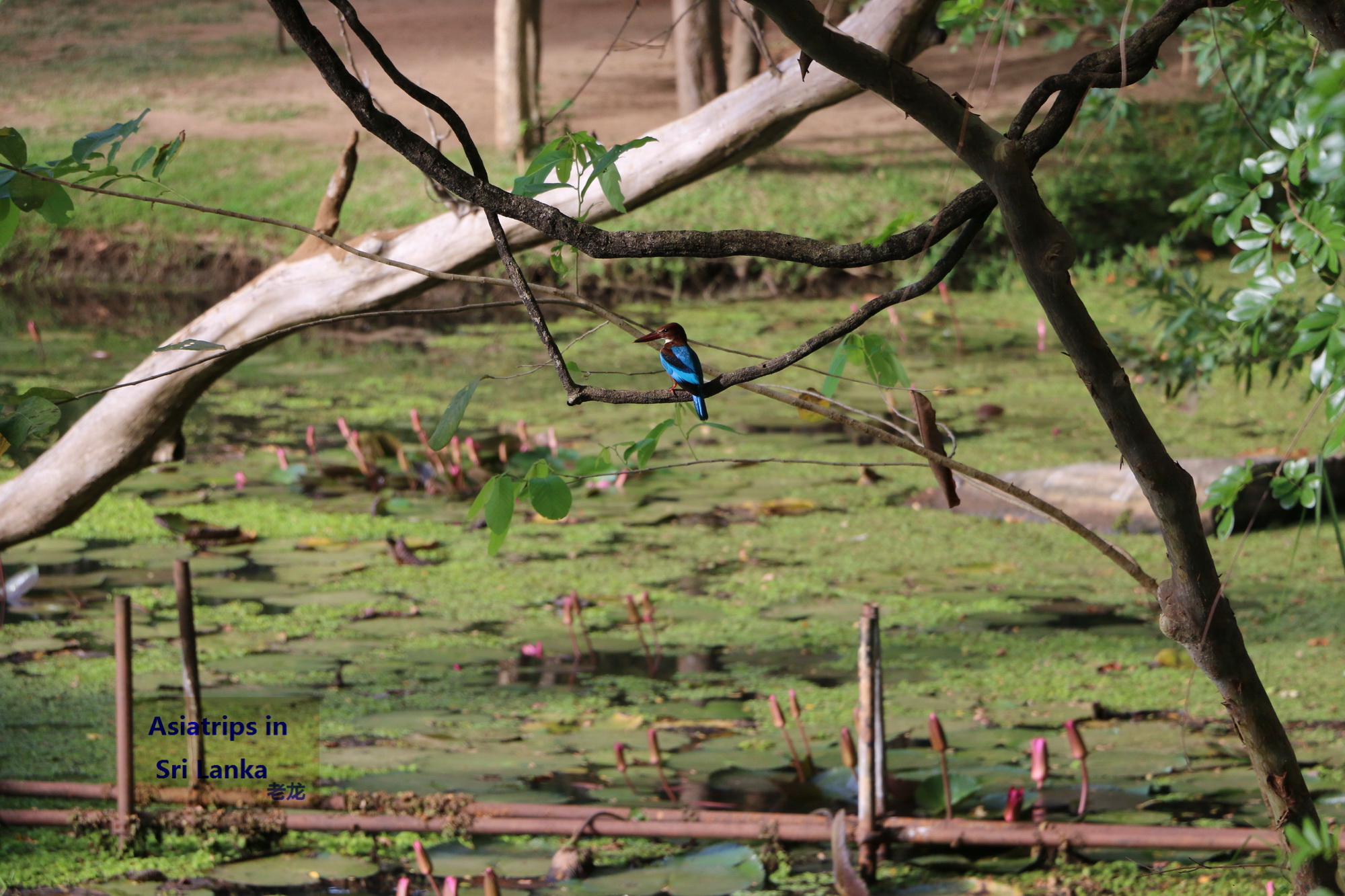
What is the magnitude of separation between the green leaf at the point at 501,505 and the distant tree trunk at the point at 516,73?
6.73 metres

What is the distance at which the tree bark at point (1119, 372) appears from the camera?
0.66m

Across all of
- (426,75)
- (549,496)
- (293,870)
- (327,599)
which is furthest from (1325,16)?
(426,75)

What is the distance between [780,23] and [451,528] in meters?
2.80

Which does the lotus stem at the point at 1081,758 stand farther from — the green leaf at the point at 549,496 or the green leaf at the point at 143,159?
the green leaf at the point at 143,159

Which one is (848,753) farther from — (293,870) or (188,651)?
(188,651)

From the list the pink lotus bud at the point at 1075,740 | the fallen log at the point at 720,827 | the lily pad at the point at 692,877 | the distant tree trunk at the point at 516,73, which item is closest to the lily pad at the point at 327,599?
the fallen log at the point at 720,827

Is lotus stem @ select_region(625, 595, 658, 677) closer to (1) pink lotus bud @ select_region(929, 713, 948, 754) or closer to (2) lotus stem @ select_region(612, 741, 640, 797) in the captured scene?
(2) lotus stem @ select_region(612, 741, 640, 797)

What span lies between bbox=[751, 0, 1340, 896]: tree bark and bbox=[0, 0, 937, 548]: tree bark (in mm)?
954

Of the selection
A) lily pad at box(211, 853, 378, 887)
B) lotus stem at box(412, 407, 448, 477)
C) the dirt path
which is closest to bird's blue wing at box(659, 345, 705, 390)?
lily pad at box(211, 853, 378, 887)

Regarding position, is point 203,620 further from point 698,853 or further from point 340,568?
point 698,853

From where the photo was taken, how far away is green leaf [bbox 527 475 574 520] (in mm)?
757

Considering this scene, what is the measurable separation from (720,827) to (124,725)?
0.80 meters

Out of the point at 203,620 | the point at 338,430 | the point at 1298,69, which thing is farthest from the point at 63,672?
the point at 1298,69

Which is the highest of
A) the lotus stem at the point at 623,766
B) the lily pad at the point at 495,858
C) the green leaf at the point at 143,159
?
the green leaf at the point at 143,159
